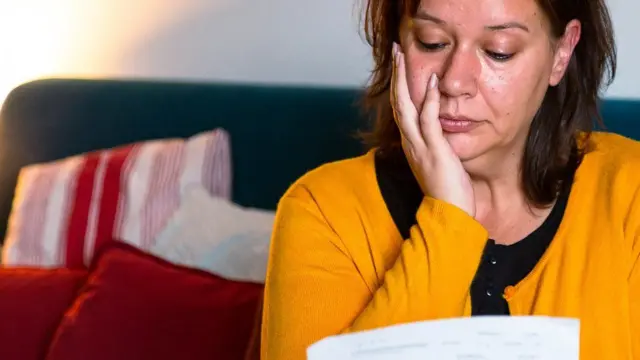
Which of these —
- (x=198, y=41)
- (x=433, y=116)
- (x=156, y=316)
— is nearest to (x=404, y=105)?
(x=433, y=116)

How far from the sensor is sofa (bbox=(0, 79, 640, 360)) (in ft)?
5.05

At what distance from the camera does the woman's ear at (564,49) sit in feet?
3.79

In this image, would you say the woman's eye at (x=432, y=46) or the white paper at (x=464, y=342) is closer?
the white paper at (x=464, y=342)

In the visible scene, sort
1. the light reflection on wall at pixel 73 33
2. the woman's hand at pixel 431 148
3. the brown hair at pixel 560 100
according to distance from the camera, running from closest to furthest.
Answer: the woman's hand at pixel 431 148
the brown hair at pixel 560 100
the light reflection on wall at pixel 73 33

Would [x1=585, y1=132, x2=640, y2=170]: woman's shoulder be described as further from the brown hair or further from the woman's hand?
the woman's hand

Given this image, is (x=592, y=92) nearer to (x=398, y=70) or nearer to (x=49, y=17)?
(x=398, y=70)

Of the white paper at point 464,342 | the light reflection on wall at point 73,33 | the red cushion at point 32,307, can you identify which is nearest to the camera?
the white paper at point 464,342

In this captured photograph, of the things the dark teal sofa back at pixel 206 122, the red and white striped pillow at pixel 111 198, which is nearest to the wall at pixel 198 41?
the dark teal sofa back at pixel 206 122

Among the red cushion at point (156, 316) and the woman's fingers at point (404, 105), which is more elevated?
the woman's fingers at point (404, 105)

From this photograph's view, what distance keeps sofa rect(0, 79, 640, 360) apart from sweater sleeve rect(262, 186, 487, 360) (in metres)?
0.33

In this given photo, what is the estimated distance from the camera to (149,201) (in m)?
1.84

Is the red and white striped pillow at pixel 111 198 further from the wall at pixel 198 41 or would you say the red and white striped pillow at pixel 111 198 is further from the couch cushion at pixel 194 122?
the wall at pixel 198 41

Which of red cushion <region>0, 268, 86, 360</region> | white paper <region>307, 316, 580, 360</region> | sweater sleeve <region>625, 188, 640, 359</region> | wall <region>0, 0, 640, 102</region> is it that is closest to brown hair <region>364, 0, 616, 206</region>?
sweater sleeve <region>625, 188, 640, 359</region>

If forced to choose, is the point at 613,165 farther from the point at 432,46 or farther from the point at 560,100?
the point at 432,46
